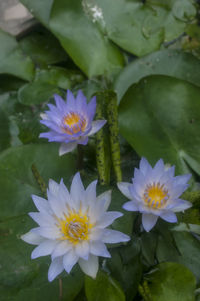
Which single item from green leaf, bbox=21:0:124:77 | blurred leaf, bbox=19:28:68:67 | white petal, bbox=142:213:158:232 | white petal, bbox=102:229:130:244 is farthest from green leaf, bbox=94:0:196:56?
white petal, bbox=102:229:130:244

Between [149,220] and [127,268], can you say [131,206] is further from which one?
[127,268]

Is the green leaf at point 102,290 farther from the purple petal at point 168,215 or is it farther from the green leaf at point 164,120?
the green leaf at point 164,120

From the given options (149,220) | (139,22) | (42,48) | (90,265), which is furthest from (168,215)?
(42,48)

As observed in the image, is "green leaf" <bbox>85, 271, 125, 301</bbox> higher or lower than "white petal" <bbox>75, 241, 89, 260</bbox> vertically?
lower

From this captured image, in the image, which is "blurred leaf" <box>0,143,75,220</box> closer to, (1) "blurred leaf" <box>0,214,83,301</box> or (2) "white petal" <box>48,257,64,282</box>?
(1) "blurred leaf" <box>0,214,83,301</box>

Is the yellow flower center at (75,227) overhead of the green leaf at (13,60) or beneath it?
beneath

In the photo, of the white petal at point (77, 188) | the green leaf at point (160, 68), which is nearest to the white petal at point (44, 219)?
the white petal at point (77, 188)

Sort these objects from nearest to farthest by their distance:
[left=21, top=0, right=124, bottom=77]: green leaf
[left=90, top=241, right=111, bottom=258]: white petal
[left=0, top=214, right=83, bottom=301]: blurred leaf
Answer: [left=90, top=241, right=111, bottom=258]: white petal → [left=0, top=214, right=83, bottom=301]: blurred leaf → [left=21, top=0, right=124, bottom=77]: green leaf
